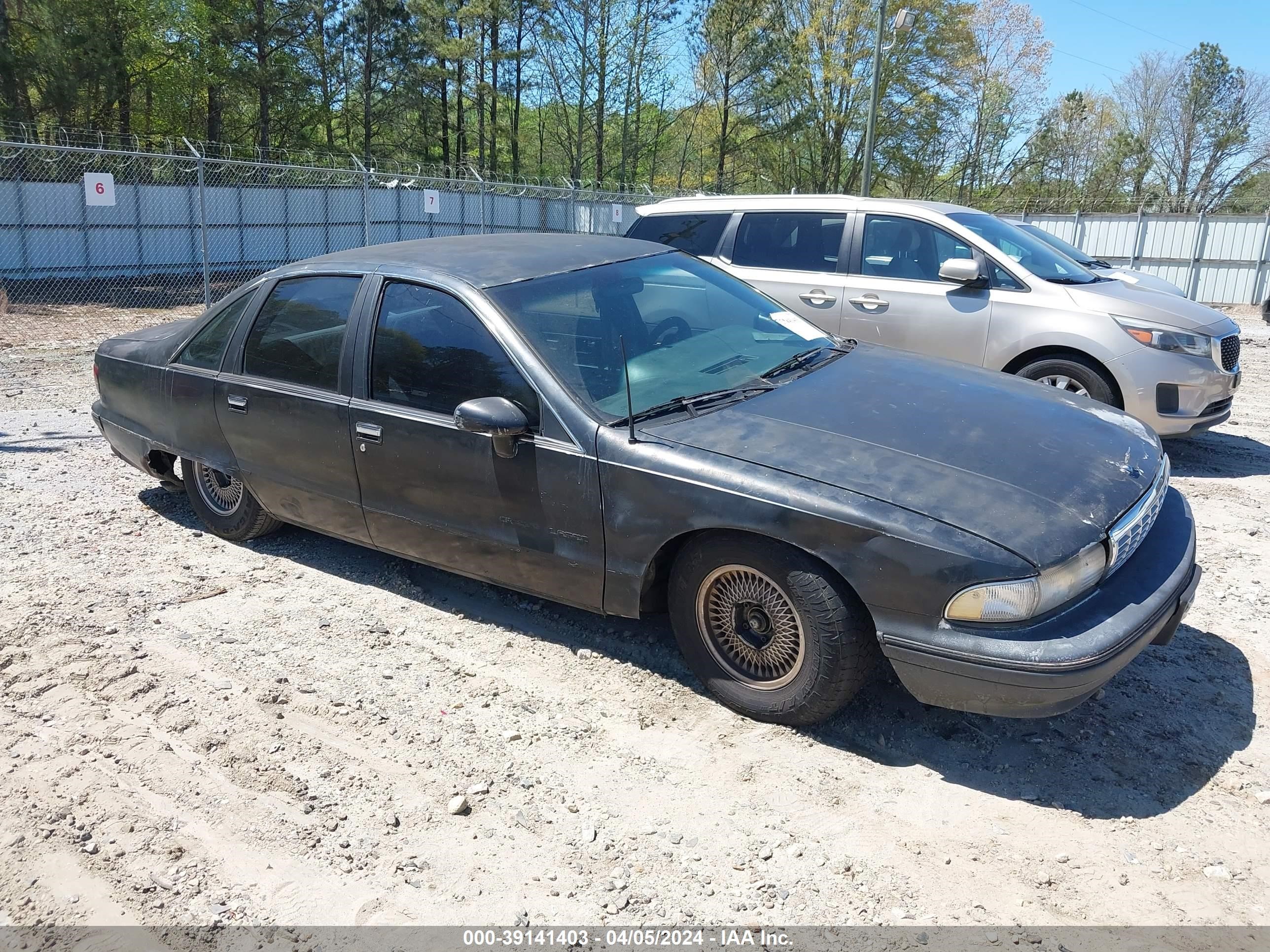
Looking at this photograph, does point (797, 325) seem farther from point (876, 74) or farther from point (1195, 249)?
point (1195, 249)

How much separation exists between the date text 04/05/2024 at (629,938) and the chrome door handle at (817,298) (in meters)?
5.85

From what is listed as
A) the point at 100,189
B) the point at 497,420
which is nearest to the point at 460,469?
the point at 497,420

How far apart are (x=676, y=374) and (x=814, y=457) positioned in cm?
84

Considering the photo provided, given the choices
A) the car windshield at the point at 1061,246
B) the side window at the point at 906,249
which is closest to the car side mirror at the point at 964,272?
the side window at the point at 906,249

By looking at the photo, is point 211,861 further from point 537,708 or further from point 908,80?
point 908,80

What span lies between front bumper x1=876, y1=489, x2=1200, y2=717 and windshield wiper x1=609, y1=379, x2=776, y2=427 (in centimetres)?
114

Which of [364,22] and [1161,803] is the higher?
[364,22]

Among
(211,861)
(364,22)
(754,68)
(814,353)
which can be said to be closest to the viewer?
(211,861)

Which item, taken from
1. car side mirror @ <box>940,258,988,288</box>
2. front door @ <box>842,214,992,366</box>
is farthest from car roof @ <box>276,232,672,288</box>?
front door @ <box>842,214,992,366</box>

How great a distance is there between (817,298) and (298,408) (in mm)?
4551

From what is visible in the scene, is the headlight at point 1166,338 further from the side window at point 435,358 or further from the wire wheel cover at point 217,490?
the wire wheel cover at point 217,490

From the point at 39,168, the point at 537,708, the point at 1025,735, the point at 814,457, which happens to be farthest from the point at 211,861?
the point at 39,168

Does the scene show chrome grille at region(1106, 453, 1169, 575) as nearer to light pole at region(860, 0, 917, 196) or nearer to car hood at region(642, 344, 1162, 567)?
car hood at region(642, 344, 1162, 567)

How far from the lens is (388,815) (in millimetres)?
3047
